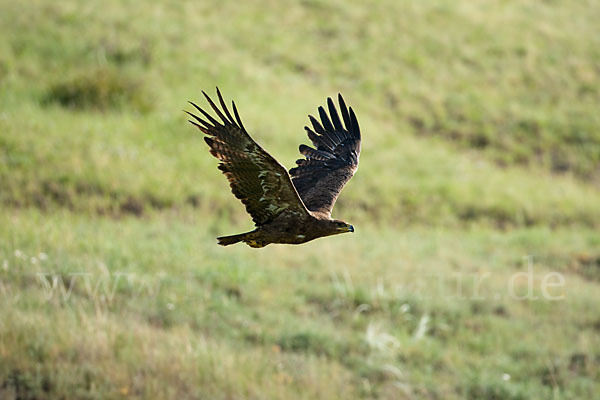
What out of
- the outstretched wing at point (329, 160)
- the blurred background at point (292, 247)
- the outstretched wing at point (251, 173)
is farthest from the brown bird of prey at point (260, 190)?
the blurred background at point (292, 247)

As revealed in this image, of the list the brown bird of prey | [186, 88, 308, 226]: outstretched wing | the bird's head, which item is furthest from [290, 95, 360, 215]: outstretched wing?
the bird's head

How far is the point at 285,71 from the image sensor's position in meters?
19.7

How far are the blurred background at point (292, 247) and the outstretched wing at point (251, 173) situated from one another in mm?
4085

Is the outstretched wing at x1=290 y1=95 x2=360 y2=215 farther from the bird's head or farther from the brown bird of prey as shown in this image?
the bird's head

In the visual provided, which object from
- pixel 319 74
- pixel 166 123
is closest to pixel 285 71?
pixel 319 74

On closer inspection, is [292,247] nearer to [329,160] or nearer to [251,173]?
[329,160]

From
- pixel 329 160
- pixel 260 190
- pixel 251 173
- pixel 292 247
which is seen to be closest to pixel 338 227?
pixel 260 190

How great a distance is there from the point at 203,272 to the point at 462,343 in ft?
11.6

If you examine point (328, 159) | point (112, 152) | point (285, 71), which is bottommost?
point (328, 159)

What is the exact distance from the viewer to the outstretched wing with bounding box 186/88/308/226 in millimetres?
4164

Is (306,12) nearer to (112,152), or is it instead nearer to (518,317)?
(112,152)

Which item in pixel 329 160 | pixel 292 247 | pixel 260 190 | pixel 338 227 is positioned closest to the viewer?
pixel 338 227

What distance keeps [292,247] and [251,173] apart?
789 cm

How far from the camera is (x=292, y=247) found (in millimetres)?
12188
